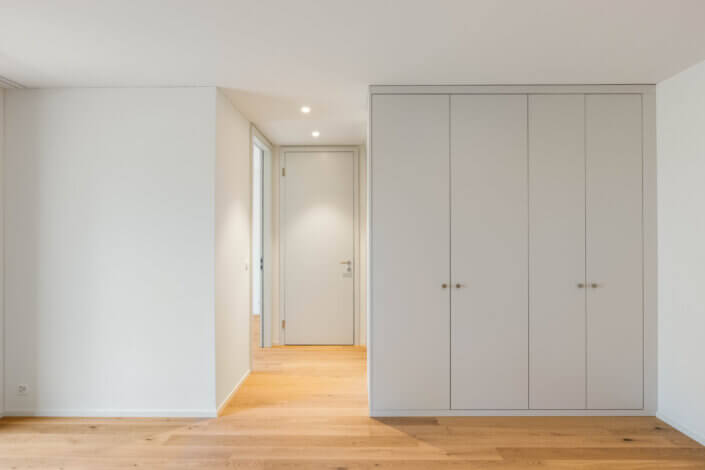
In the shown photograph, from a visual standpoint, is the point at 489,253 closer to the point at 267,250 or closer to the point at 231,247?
the point at 231,247

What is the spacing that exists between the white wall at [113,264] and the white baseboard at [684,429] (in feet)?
10.7

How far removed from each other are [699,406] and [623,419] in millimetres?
493

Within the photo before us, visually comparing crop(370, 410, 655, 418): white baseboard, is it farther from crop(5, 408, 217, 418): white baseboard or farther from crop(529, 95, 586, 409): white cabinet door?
crop(5, 408, 217, 418): white baseboard

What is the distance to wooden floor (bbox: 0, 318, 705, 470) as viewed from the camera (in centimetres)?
257

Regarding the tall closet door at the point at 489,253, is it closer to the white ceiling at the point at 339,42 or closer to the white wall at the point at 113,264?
the white ceiling at the point at 339,42

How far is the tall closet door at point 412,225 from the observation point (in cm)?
321

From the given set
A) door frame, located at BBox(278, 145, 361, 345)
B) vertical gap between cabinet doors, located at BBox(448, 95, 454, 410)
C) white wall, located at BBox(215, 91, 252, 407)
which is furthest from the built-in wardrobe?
door frame, located at BBox(278, 145, 361, 345)

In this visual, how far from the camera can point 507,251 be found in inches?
126

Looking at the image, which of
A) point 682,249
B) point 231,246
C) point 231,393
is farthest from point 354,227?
point 682,249

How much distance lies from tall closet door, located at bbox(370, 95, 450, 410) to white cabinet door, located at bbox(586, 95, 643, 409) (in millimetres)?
1063

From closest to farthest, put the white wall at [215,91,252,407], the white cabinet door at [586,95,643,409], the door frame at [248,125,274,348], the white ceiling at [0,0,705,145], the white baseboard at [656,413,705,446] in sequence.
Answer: the white ceiling at [0,0,705,145]
the white baseboard at [656,413,705,446]
the white cabinet door at [586,95,643,409]
the white wall at [215,91,252,407]
the door frame at [248,125,274,348]

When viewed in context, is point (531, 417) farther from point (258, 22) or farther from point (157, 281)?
point (258, 22)

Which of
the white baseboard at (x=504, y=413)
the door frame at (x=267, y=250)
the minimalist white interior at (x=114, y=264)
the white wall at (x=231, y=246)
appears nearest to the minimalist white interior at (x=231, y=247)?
the white wall at (x=231, y=246)

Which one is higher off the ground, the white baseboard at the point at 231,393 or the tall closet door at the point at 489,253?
the tall closet door at the point at 489,253
